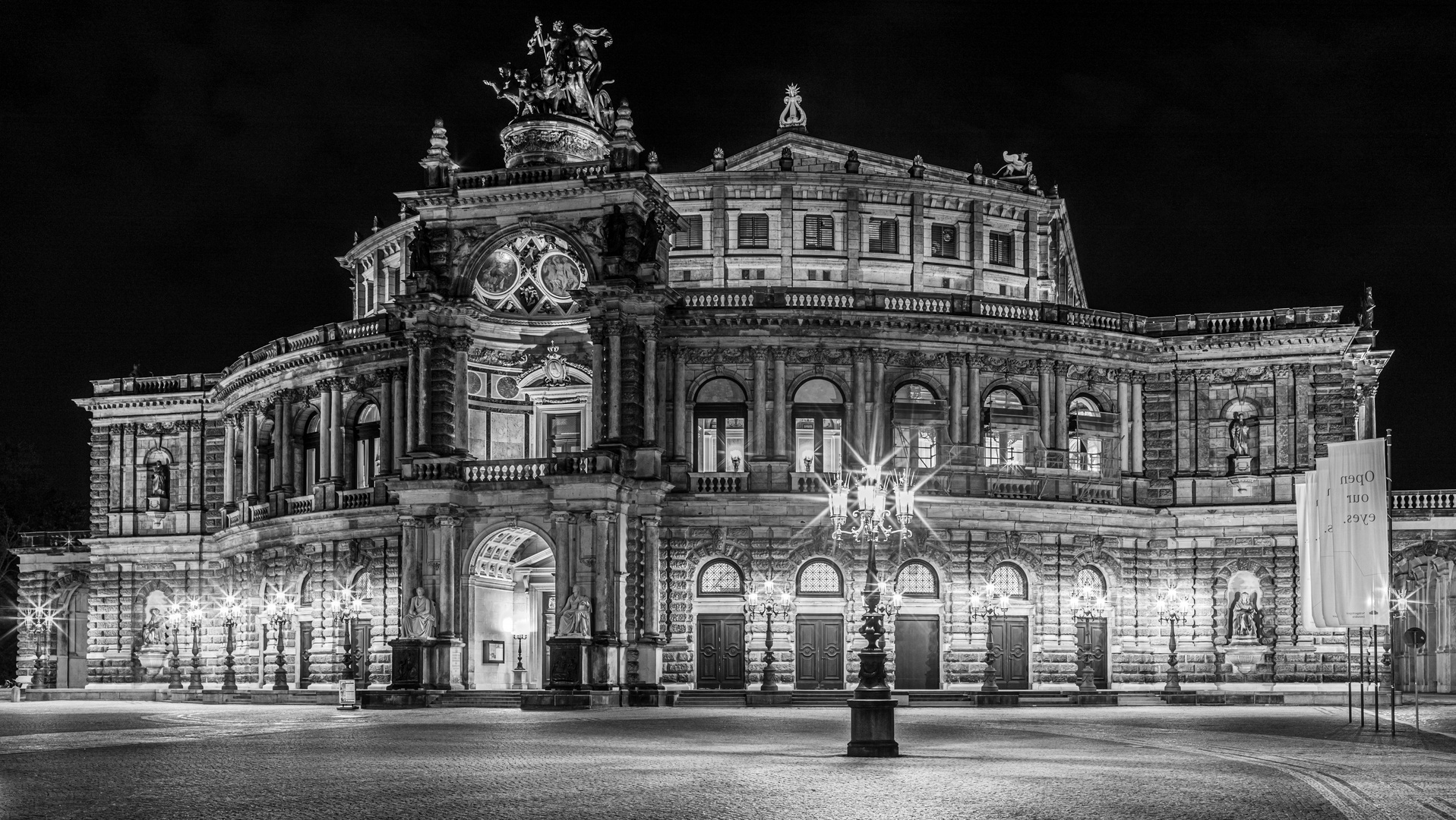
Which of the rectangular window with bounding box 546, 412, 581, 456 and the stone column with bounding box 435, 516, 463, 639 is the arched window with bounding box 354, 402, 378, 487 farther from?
the stone column with bounding box 435, 516, 463, 639

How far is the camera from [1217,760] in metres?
32.3

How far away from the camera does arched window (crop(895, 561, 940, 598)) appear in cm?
6706

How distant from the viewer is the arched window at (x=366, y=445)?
7325 cm

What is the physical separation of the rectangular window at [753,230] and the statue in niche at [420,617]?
2039 centimetres

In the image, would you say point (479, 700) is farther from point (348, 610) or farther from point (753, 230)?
point (753, 230)

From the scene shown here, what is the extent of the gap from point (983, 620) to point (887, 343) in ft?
37.3

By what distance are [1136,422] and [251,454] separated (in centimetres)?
3950

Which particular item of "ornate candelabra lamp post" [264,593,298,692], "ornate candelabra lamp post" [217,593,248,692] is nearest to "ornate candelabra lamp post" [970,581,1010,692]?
"ornate candelabra lamp post" [264,593,298,692]

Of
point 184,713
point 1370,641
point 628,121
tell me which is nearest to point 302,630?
point 184,713

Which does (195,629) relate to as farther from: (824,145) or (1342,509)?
→ (1342,509)

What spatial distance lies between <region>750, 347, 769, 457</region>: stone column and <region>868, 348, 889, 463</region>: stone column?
161 inches

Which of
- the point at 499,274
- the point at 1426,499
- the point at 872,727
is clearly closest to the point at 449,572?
the point at 499,274

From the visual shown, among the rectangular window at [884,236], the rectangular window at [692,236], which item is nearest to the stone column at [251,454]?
the rectangular window at [692,236]

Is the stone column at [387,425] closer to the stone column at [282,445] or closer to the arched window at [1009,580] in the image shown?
the stone column at [282,445]
